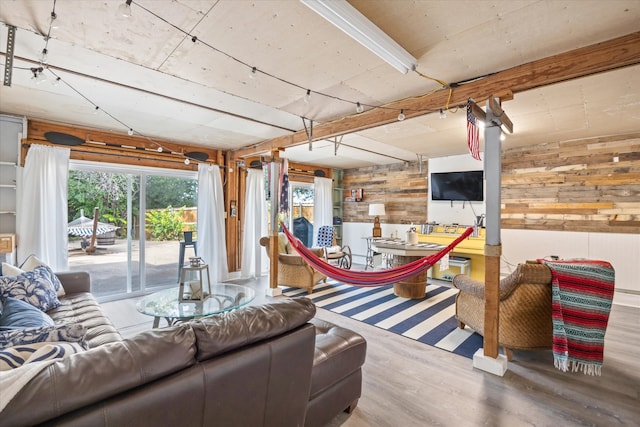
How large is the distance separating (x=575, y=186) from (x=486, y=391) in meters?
3.91

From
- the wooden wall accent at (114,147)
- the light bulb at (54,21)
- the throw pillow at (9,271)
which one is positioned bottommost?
the throw pillow at (9,271)

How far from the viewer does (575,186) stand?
455 centimetres

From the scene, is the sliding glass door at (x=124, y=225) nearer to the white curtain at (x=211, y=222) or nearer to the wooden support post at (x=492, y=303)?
the white curtain at (x=211, y=222)

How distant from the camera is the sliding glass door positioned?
4.27 m

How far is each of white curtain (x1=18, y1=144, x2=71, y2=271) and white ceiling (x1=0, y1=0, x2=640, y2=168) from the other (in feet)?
1.63

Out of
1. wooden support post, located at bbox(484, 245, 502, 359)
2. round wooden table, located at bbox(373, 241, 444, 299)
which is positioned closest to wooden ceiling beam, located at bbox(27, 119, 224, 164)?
round wooden table, located at bbox(373, 241, 444, 299)

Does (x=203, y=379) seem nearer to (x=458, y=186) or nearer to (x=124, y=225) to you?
(x=124, y=225)

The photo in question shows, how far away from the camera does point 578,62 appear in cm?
212

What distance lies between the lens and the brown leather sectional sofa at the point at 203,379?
2.82ft

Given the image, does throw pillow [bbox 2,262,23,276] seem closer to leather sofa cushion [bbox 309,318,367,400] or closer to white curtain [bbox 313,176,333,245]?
leather sofa cushion [bbox 309,318,367,400]

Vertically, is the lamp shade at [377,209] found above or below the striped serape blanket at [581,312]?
above

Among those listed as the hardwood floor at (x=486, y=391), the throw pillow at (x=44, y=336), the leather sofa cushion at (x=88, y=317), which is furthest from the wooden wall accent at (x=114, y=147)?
the hardwood floor at (x=486, y=391)

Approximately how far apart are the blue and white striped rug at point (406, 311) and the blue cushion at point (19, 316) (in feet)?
8.99

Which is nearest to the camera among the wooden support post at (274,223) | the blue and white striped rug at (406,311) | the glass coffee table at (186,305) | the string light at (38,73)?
the string light at (38,73)
